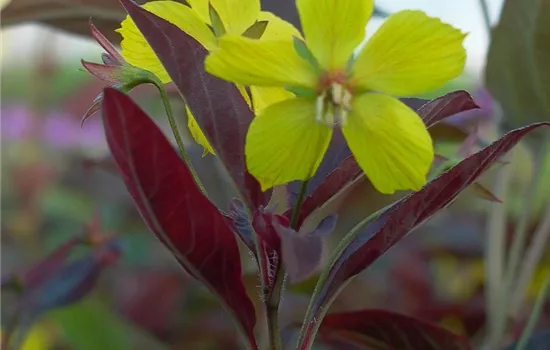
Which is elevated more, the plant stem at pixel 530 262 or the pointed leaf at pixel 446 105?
the pointed leaf at pixel 446 105

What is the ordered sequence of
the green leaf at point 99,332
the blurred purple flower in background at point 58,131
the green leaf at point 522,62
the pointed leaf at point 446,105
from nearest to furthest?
the pointed leaf at point 446,105 < the green leaf at point 522,62 < the green leaf at point 99,332 < the blurred purple flower in background at point 58,131

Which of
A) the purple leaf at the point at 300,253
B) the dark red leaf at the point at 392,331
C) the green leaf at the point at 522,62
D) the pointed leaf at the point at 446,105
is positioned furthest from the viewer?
the green leaf at the point at 522,62

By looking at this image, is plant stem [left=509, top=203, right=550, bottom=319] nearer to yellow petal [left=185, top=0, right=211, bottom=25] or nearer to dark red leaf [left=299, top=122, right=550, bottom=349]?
dark red leaf [left=299, top=122, right=550, bottom=349]

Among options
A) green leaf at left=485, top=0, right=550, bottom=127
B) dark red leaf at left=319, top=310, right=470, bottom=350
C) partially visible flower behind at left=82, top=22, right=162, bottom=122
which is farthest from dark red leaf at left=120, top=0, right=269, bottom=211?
green leaf at left=485, top=0, right=550, bottom=127

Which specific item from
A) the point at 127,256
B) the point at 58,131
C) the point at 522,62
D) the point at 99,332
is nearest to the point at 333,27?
the point at 522,62

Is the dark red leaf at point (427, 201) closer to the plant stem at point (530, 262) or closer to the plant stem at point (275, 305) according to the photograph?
the plant stem at point (275, 305)

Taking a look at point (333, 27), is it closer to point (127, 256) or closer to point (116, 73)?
point (116, 73)

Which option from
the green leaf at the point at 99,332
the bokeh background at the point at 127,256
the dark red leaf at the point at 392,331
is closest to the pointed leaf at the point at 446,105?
the bokeh background at the point at 127,256
